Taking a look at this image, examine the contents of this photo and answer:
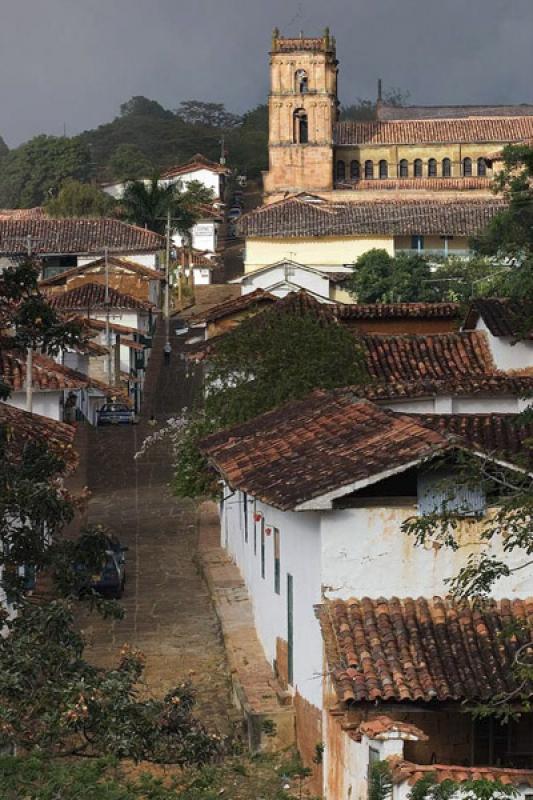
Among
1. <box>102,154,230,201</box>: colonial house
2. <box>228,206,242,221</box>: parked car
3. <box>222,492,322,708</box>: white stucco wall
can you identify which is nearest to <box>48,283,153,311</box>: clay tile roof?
<box>222,492,322,708</box>: white stucco wall

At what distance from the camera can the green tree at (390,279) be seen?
62.7m

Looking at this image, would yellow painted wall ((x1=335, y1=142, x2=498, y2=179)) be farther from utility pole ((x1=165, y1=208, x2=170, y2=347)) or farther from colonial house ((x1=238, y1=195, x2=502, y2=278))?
utility pole ((x1=165, y1=208, x2=170, y2=347))

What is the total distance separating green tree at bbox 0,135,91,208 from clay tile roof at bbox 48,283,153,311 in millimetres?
63010

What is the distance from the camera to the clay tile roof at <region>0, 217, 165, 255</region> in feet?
230

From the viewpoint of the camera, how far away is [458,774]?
43.9ft

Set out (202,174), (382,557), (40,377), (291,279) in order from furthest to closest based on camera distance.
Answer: (202,174) → (291,279) → (40,377) → (382,557)

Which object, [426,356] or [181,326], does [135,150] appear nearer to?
[181,326]

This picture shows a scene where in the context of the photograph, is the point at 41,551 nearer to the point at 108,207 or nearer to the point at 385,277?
the point at 385,277

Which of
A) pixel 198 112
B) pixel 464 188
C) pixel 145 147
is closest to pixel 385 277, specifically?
pixel 464 188

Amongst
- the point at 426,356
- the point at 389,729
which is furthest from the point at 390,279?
the point at 389,729

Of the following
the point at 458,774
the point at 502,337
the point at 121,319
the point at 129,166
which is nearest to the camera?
the point at 458,774

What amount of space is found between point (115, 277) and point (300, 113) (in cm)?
3035

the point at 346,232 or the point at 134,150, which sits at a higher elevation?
the point at 134,150

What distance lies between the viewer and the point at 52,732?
11062mm
